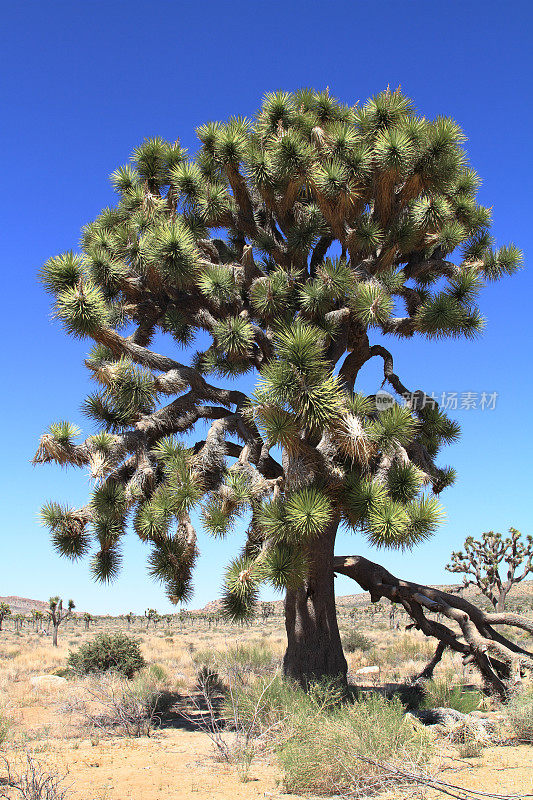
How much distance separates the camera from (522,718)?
22.7 feet

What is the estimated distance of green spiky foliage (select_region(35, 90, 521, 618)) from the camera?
7.27 m

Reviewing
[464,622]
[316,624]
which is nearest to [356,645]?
[464,622]

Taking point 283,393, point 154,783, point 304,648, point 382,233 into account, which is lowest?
point 154,783

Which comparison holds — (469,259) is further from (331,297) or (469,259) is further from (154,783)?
(154,783)

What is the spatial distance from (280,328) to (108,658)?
362 inches

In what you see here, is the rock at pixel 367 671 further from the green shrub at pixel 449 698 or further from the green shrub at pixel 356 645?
the green shrub at pixel 449 698

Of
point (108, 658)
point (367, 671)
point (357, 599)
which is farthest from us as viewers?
point (357, 599)

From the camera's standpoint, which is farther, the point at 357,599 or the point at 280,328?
the point at 357,599

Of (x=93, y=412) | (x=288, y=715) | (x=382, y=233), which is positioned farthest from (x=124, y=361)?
(x=288, y=715)

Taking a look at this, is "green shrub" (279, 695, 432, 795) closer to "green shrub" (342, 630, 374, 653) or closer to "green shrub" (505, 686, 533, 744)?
"green shrub" (505, 686, 533, 744)

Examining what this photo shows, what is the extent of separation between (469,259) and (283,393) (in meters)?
5.36

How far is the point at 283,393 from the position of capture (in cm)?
677

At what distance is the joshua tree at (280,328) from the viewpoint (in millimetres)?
7293

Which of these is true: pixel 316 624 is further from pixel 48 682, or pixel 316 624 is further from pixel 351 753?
pixel 48 682
